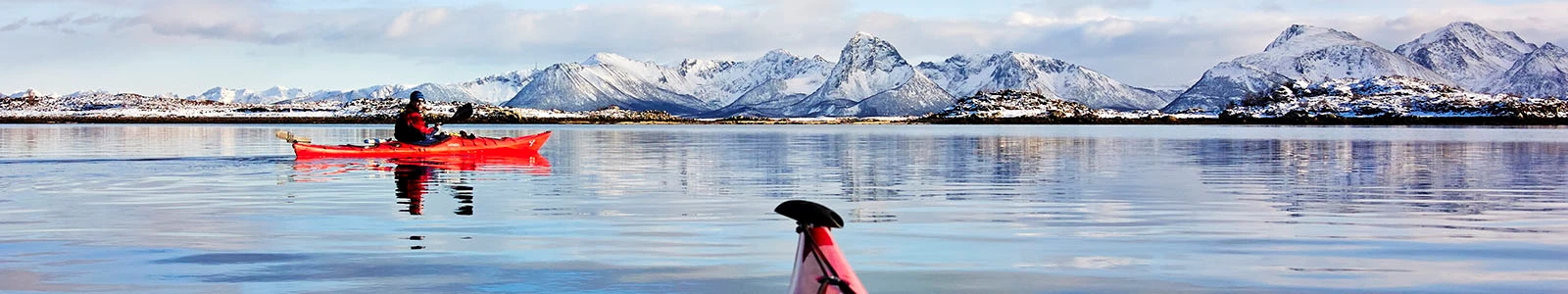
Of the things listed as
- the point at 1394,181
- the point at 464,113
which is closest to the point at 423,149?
the point at 464,113

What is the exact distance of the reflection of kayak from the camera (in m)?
48.1

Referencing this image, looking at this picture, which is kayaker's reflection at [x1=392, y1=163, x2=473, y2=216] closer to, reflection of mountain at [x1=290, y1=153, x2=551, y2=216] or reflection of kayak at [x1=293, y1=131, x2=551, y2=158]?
reflection of mountain at [x1=290, y1=153, x2=551, y2=216]

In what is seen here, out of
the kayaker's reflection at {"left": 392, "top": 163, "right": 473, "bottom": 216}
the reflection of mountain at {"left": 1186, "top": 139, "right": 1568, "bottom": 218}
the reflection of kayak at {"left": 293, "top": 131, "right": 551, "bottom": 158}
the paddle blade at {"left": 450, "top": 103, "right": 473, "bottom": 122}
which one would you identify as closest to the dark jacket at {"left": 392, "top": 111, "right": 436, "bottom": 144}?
the reflection of kayak at {"left": 293, "top": 131, "right": 551, "bottom": 158}

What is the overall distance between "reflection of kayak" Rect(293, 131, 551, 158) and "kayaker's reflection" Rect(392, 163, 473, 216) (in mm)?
4575

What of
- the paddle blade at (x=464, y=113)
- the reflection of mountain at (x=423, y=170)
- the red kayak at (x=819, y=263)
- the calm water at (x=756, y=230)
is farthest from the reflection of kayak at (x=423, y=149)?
the red kayak at (x=819, y=263)

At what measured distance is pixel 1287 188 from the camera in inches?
1268

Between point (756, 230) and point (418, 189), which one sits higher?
point (418, 189)

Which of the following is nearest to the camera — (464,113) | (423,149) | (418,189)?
(418,189)

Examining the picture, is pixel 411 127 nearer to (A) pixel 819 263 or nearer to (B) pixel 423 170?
(B) pixel 423 170

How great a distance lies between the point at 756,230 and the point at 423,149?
3235 cm

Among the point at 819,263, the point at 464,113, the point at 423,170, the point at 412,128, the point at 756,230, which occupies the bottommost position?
the point at 756,230

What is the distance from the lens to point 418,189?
3119cm

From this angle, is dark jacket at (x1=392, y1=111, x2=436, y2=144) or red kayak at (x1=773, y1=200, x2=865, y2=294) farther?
dark jacket at (x1=392, y1=111, x2=436, y2=144)

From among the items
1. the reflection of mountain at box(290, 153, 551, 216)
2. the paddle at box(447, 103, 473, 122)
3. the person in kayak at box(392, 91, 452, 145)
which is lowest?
the reflection of mountain at box(290, 153, 551, 216)
